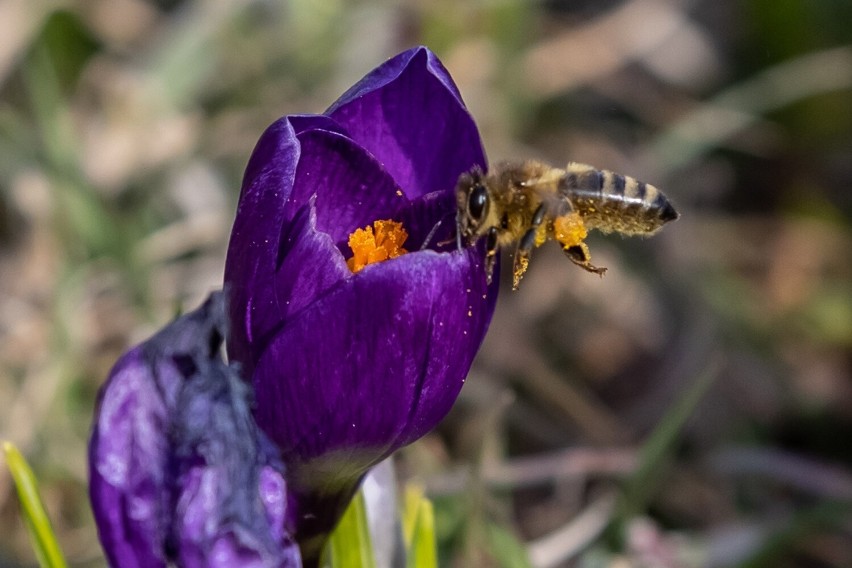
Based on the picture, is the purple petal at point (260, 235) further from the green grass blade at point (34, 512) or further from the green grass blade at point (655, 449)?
the green grass blade at point (655, 449)

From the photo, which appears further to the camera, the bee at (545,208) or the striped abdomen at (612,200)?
the striped abdomen at (612,200)

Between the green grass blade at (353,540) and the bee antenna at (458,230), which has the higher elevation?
the bee antenna at (458,230)

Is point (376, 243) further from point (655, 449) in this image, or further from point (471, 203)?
point (655, 449)

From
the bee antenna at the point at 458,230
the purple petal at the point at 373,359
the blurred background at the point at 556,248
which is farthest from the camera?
the blurred background at the point at 556,248

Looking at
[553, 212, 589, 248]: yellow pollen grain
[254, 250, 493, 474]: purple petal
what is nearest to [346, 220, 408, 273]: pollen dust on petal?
[254, 250, 493, 474]: purple petal

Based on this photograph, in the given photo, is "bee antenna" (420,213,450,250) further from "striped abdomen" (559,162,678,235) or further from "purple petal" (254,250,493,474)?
"striped abdomen" (559,162,678,235)

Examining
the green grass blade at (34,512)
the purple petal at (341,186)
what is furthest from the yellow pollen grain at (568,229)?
the green grass blade at (34,512)

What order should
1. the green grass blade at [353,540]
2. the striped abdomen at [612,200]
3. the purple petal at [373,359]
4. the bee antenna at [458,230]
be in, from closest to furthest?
the purple petal at [373,359] < the bee antenna at [458,230] < the green grass blade at [353,540] < the striped abdomen at [612,200]
